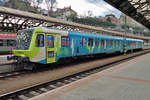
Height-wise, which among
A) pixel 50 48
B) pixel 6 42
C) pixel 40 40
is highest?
pixel 40 40

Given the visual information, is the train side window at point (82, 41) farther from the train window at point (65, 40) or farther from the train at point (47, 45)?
the train window at point (65, 40)

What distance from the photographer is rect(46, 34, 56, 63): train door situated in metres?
9.73

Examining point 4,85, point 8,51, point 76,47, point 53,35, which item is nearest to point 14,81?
point 4,85

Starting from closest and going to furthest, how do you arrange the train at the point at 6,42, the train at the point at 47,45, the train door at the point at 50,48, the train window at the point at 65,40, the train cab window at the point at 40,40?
the train at the point at 47,45 < the train cab window at the point at 40,40 < the train door at the point at 50,48 < the train window at the point at 65,40 < the train at the point at 6,42

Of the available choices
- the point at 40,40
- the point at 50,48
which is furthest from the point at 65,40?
the point at 40,40

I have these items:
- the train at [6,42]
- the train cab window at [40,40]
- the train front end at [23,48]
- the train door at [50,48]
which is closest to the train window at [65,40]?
the train door at [50,48]

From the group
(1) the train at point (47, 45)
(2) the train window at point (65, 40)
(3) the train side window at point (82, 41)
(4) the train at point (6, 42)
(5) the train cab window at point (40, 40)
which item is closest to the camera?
(1) the train at point (47, 45)

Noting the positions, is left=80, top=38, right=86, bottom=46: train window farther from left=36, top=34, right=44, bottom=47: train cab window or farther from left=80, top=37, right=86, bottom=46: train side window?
left=36, top=34, right=44, bottom=47: train cab window

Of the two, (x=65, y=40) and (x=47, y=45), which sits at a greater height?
(x=65, y=40)

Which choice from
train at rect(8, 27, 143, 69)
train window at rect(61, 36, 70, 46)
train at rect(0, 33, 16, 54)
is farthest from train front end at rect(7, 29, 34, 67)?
train at rect(0, 33, 16, 54)

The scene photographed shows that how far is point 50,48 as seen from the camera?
32.6 ft

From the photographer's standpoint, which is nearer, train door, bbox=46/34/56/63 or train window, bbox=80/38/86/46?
train door, bbox=46/34/56/63

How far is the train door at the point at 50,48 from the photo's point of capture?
9734mm

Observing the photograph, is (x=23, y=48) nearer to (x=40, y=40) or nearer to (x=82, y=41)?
(x=40, y=40)
